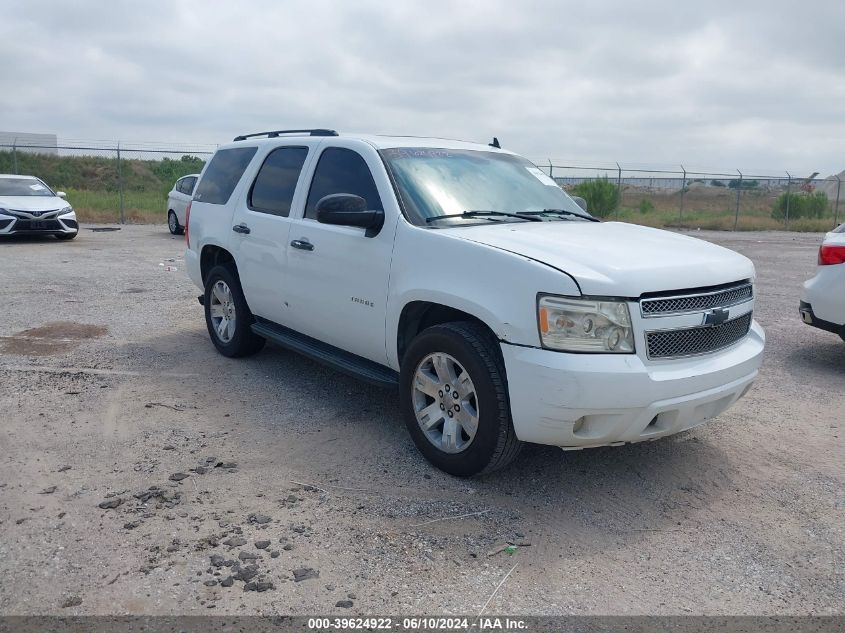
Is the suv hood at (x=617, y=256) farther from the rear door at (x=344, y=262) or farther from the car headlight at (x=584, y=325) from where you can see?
the rear door at (x=344, y=262)

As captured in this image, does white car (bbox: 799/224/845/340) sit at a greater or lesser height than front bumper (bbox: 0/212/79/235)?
greater

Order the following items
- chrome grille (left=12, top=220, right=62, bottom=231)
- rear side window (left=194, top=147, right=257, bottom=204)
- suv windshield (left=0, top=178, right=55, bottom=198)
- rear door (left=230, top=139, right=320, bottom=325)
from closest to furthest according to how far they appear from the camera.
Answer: rear door (left=230, top=139, right=320, bottom=325) < rear side window (left=194, top=147, right=257, bottom=204) < chrome grille (left=12, top=220, right=62, bottom=231) < suv windshield (left=0, top=178, right=55, bottom=198)

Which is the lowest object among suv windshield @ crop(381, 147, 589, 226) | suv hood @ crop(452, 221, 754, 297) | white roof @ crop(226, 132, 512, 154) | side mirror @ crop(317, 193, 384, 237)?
suv hood @ crop(452, 221, 754, 297)

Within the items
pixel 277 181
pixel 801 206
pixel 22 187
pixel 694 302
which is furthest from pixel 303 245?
pixel 801 206

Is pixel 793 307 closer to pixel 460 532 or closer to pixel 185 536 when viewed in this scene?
pixel 460 532

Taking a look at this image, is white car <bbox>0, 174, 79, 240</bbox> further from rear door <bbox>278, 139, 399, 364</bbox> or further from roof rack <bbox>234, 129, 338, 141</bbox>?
rear door <bbox>278, 139, 399, 364</bbox>

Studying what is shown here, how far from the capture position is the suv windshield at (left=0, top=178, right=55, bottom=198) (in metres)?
16.5

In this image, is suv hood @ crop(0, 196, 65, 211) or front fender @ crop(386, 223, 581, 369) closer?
front fender @ crop(386, 223, 581, 369)

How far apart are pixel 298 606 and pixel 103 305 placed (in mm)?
7102

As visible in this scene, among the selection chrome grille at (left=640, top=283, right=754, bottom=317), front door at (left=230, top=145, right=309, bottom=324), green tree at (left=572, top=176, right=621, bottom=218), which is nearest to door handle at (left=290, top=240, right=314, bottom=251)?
front door at (left=230, top=145, right=309, bottom=324)

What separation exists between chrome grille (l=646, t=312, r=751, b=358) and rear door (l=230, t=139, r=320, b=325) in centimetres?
286

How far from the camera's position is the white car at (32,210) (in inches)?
619

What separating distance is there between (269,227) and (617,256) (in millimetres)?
2898

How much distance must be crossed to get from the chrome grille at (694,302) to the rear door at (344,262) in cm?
159
